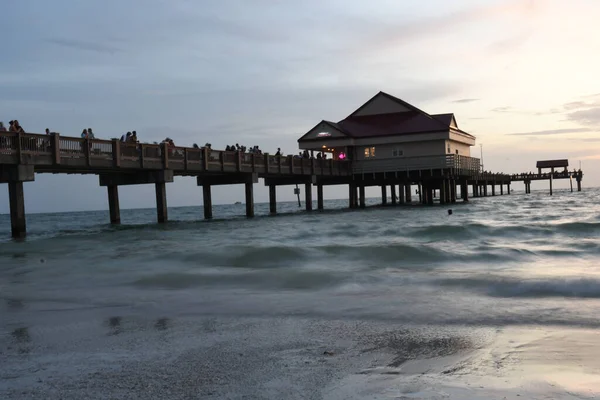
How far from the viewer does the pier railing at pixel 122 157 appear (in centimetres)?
2336

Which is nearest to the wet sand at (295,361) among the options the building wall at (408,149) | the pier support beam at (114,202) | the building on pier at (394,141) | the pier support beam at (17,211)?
the pier support beam at (17,211)

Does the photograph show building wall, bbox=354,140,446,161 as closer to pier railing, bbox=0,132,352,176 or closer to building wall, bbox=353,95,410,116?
building wall, bbox=353,95,410,116

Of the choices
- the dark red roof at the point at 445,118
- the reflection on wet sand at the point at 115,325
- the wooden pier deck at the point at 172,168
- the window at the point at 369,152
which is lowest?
the reflection on wet sand at the point at 115,325

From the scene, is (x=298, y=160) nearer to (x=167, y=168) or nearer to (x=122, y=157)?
(x=167, y=168)

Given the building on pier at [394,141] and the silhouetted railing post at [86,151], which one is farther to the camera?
the building on pier at [394,141]

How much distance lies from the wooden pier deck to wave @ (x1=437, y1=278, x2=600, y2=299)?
18.1 metres

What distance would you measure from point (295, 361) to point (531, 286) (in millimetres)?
5997

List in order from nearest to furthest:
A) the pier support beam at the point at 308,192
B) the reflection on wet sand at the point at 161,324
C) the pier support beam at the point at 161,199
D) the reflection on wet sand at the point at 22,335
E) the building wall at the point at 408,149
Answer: the reflection on wet sand at the point at 22,335, the reflection on wet sand at the point at 161,324, the pier support beam at the point at 161,199, the pier support beam at the point at 308,192, the building wall at the point at 408,149

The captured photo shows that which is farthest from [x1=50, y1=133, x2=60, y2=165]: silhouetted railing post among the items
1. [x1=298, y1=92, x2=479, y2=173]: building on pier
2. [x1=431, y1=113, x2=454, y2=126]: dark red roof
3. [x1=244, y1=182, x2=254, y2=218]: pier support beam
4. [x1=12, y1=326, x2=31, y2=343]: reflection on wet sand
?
[x1=431, y1=113, x2=454, y2=126]: dark red roof

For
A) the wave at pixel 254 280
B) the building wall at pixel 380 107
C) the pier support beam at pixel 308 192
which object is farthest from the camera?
the building wall at pixel 380 107

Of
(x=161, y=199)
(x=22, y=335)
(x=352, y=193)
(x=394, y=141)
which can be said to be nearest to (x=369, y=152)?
(x=394, y=141)

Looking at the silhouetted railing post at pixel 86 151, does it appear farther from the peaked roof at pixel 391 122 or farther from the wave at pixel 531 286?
the peaked roof at pixel 391 122

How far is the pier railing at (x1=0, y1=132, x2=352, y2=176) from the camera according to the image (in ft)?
76.6

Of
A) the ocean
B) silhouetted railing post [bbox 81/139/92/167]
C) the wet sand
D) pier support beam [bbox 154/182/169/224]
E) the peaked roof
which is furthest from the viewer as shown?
the peaked roof
